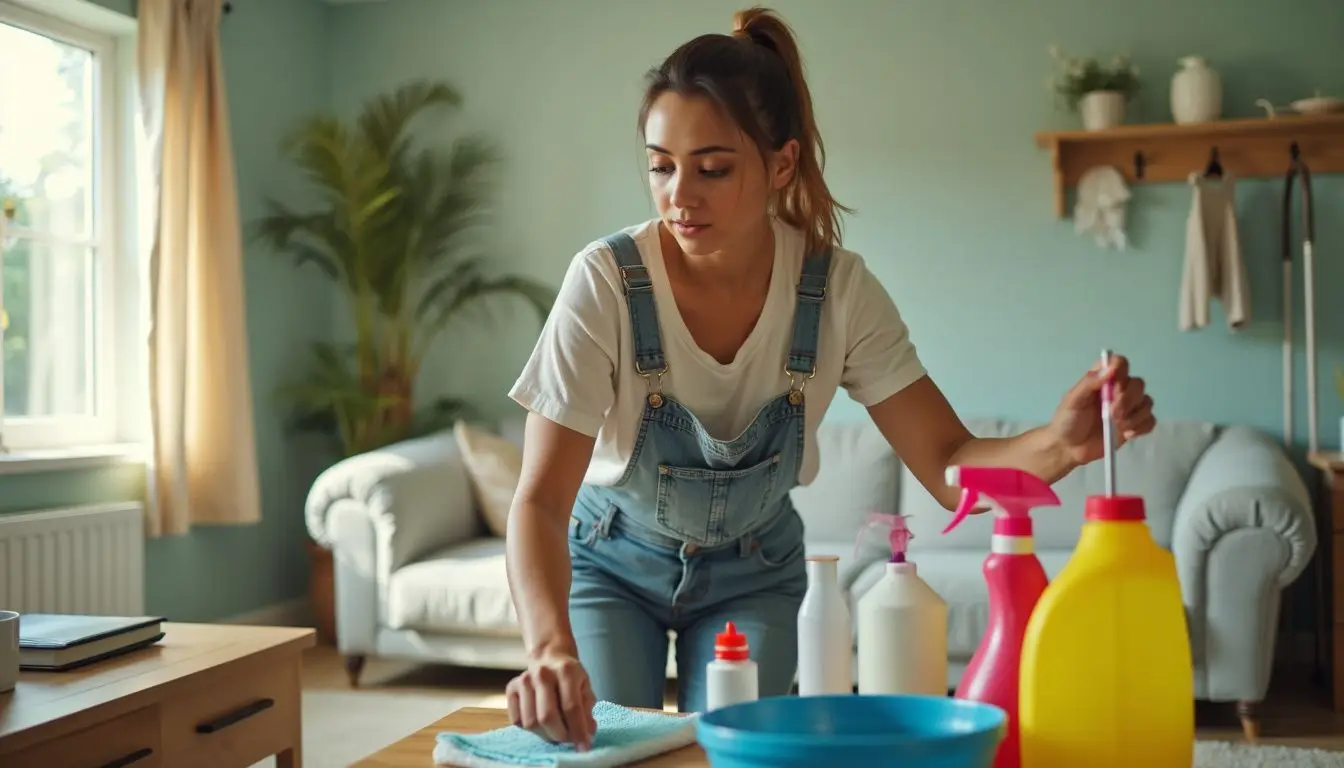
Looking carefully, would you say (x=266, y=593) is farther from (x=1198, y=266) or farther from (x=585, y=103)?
(x=1198, y=266)

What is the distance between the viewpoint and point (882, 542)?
12.7 feet

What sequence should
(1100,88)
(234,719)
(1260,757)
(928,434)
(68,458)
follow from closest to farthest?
(928,434)
(234,719)
(1260,757)
(68,458)
(1100,88)

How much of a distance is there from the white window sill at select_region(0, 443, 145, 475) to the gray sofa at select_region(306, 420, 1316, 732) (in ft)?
1.75

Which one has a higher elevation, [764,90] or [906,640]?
[764,90]

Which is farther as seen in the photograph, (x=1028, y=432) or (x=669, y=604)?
(x=669, y=604)

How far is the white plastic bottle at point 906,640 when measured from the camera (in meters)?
1.06

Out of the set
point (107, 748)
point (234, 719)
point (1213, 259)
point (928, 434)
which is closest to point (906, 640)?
point (928, 434)

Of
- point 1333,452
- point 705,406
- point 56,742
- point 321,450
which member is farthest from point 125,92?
point 1333,452

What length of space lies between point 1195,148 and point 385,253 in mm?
2619

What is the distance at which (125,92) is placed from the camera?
4004mm

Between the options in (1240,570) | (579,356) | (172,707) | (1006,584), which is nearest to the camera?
(1006,584)

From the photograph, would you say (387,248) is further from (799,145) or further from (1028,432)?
(1028,432)

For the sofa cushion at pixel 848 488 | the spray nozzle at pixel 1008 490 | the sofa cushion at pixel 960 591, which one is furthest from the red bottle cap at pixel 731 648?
the sofa cushion at pixel 848 488

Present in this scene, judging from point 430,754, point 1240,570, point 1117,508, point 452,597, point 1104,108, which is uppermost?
point 1104,108
